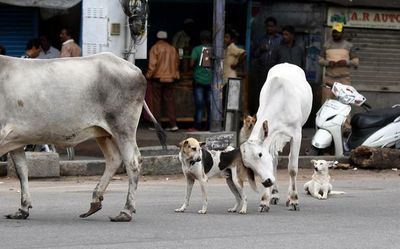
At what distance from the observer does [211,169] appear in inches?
492

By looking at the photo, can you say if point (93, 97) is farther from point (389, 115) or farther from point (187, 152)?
point (389, 115)

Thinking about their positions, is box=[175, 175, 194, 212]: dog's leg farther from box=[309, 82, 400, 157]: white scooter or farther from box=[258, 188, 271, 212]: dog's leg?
box=[309, 82, 400, 157]: white scooter

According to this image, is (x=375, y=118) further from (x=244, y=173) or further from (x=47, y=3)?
(x=244, y=173)

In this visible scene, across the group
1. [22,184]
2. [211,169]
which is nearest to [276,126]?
[211,169]

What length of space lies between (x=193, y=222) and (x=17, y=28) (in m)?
10.0

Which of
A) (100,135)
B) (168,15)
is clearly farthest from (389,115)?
(100,135)

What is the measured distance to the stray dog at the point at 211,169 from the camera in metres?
12.2

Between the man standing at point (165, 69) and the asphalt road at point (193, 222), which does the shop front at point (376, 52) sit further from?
the asphalt road at point (193, 222)

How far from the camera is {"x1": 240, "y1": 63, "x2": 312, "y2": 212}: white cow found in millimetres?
12430

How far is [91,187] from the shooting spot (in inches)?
598

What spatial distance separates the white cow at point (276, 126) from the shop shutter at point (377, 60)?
1014cm

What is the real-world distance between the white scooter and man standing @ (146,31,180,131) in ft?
11.3

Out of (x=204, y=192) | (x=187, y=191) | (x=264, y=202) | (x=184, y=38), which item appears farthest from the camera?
(x=184, y=38)

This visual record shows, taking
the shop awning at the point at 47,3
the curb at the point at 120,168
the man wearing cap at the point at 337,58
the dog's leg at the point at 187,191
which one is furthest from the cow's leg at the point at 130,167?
the man wearing cap at the point at 337,58
